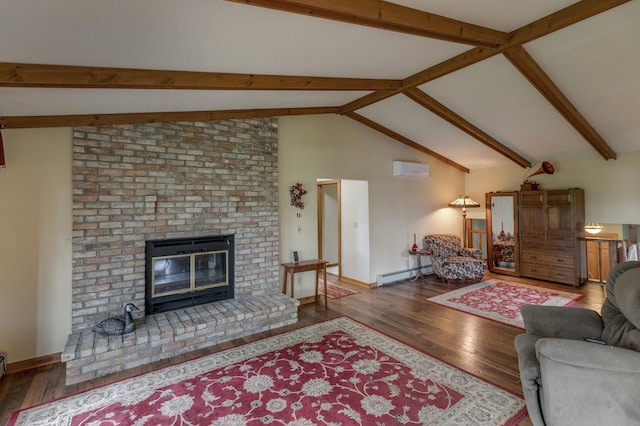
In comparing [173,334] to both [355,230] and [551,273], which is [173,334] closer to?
[355,230]

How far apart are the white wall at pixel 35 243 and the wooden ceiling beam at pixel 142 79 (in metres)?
1.33

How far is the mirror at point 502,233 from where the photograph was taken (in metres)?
6.27

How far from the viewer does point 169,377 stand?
2.76 m

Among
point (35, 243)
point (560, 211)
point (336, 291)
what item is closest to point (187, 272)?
point (35, 243)

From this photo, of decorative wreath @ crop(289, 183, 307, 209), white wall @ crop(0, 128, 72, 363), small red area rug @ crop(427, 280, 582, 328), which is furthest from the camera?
decorative wreath @ crop(289, 183, 307, 209)

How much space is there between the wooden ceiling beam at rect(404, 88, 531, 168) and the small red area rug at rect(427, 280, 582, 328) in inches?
97.7

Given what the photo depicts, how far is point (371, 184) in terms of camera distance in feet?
18.8

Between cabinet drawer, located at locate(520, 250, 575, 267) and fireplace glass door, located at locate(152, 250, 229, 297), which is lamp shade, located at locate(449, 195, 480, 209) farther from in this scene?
fireplace glass door, located at locate(152, 250, 229, 297)

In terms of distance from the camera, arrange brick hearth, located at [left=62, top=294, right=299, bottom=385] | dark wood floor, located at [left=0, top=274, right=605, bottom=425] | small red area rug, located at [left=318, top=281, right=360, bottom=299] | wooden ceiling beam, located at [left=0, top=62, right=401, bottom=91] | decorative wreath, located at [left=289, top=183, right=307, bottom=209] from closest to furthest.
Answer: wooden ceiling beam, located at [left=0, top=62, right=401, bottom=91] → dark wood floor, located at [left=0, top=274, right=605, bottom=425] → brick hearth, located at [left=62, top=294, right=299, bottom=385] → decorative wreath, located at [left=289, top=183, right=307, bottom=209] → small red area rug, located at [left=318, top=281, right=360, bottom=299]

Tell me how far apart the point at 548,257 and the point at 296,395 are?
18.5 ft

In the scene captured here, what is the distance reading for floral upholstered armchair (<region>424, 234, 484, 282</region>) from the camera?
584 centimetres

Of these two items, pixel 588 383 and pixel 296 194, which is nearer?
pixel 588 383

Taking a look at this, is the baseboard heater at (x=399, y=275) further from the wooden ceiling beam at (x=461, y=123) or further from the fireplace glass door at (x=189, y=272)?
the fireplace glass door at (x=189, y=272)

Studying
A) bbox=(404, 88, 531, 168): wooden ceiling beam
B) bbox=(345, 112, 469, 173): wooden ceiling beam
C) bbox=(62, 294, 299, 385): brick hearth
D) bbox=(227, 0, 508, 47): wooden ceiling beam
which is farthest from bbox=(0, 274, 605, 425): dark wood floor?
bbox=(227, 0, 508, 47): wooden ceiling beam
